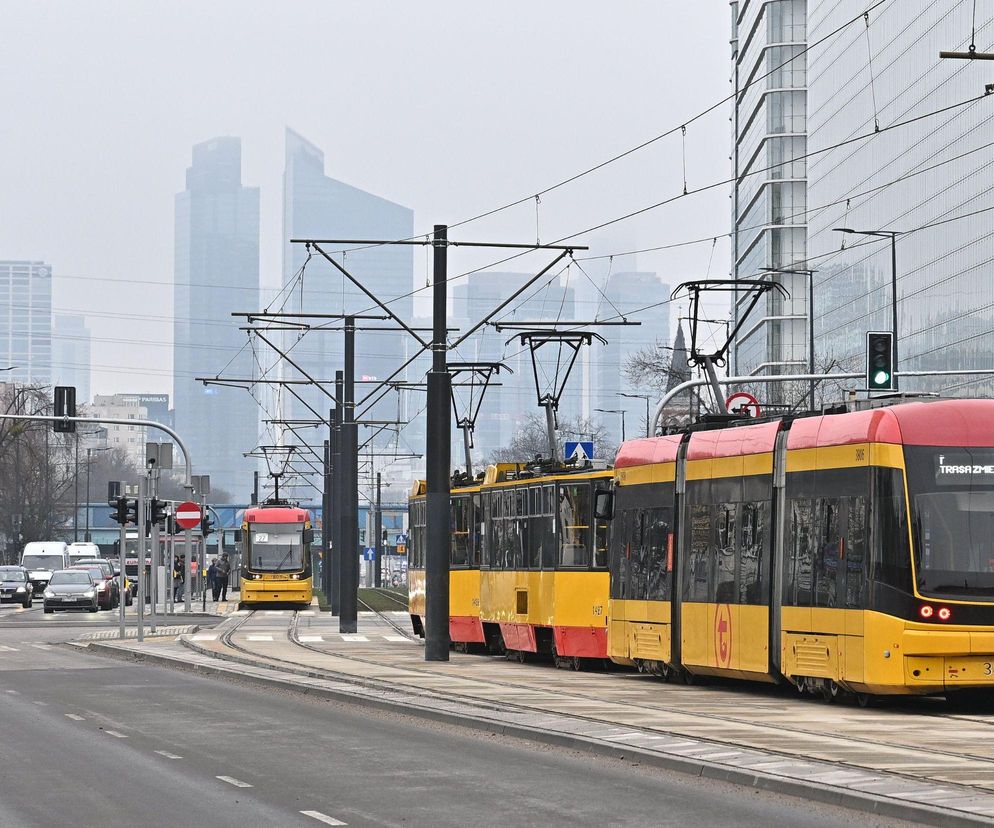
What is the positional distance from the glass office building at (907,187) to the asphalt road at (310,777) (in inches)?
2631

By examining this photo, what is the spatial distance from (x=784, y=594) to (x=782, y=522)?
0.76m

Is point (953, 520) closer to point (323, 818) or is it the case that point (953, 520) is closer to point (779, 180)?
point (323, 818)

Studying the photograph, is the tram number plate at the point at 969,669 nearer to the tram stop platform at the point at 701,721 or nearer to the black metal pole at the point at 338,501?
the tram stop platform at the point at 701,721

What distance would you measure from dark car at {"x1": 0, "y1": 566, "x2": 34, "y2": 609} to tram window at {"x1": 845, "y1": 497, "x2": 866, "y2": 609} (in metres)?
56.3

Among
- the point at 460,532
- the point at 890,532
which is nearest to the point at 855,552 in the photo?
the point at 890,532

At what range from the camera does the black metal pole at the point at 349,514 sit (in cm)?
3888

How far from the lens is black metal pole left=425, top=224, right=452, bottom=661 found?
28.3m

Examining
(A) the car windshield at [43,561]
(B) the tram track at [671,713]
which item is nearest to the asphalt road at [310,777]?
(B) the tram track at [671,713]

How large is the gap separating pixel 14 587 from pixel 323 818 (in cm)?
6272

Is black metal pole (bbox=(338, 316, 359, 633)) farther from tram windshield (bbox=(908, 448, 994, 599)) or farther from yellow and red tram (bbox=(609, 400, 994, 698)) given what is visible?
tram windshield (bbox=(908, 448, 994, 599))

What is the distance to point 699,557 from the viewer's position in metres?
22.2

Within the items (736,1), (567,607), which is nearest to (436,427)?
(567,607)

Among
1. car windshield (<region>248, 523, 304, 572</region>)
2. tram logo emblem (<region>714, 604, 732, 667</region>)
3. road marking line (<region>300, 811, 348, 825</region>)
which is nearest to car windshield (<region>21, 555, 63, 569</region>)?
car windshield (<region>248, 523, 304, 572</region>)

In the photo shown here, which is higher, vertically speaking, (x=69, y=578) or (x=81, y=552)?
(x=81, y=552)
